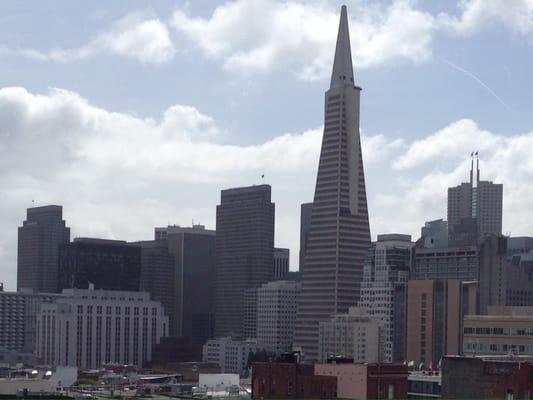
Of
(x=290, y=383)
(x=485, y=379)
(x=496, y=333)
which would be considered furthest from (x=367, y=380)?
(x=496, y=333)

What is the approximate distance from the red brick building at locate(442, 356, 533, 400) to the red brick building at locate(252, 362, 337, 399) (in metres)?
16.3

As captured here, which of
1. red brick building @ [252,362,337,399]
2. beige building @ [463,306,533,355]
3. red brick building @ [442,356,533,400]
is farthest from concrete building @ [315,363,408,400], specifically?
beige building @ [463,306,533,355]

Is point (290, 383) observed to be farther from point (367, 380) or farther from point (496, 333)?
point (496, 333)

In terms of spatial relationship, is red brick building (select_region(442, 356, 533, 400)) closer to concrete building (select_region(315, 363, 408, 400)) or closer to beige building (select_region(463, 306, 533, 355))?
concrete building (select_region(315, 363, 408, 400))

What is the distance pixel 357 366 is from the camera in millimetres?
137125

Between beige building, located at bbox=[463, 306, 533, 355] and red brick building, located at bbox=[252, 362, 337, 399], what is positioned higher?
beige building, located at bbox=[463, 306, 533, 355]

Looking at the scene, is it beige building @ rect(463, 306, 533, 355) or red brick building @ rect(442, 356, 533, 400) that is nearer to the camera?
red brick building @ rect(442, 356, 533, 400)

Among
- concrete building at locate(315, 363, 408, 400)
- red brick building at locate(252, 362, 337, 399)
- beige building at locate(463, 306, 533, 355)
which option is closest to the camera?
concrete building at locate(315, 363, 408, 400)

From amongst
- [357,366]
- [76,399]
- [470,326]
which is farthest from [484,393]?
[470,326]

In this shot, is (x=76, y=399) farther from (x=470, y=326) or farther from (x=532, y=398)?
(x=470, y=326)

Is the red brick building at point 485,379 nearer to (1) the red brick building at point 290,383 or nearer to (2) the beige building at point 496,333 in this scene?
(1) the red brick building at point 290,383

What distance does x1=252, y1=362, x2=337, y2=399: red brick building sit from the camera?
13562 centimetres

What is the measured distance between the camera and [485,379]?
4695 inches

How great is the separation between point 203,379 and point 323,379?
2517 inches
